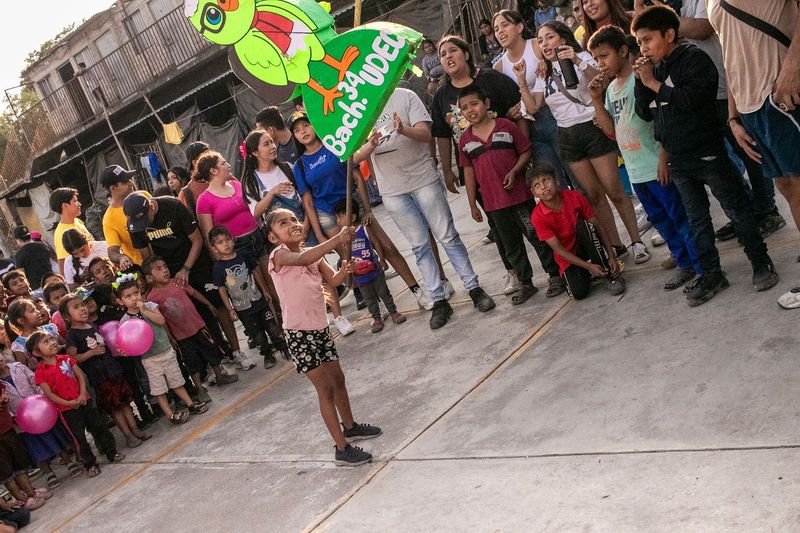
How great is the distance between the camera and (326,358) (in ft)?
14.5

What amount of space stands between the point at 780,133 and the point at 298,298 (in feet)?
8.38

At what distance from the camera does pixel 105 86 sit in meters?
24.1

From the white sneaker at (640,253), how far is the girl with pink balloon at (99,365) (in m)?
3.91

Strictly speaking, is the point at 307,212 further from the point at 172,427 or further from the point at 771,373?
the point at 771,373

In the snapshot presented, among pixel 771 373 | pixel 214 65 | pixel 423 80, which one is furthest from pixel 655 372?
pixel 214 65

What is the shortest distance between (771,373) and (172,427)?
4440 millimetres

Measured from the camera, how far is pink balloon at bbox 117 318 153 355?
19.5 feet

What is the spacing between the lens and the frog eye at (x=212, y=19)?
445 centimetres

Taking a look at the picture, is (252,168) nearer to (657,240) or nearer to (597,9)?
(597,9)

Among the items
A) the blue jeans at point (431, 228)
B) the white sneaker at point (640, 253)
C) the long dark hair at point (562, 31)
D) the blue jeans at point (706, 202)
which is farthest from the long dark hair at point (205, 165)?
the blue jeans at point (706, 202)

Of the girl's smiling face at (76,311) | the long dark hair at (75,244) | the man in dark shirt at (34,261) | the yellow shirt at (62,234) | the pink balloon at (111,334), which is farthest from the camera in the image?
the man in dark shirt at (34,261)

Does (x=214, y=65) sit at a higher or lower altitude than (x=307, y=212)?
higher

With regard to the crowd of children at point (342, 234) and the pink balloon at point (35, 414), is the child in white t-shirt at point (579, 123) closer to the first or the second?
the crowd of children at point (342, 234)

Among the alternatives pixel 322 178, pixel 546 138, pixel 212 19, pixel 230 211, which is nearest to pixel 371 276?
pixel 322 178
